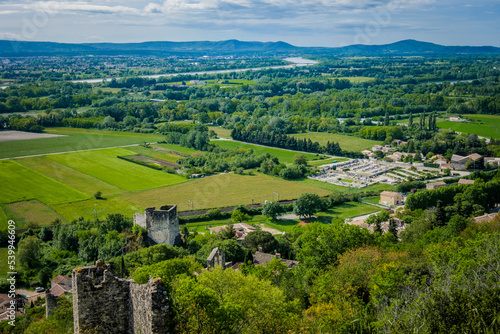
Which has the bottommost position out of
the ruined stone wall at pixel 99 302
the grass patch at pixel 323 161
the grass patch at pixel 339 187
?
the grass patch at pixel 339 187

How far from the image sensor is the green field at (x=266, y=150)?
241 feet

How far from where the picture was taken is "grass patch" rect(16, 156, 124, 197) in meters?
51.0

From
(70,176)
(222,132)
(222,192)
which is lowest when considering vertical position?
(222,192)

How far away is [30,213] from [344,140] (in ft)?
196

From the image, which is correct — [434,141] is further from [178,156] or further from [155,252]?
[155,252]

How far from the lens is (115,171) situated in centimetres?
5903

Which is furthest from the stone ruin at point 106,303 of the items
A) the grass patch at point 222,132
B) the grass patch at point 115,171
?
the grass patch at point 222,132

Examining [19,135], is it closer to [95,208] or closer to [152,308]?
[95,208]

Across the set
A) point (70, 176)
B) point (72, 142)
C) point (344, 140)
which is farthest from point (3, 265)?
point (344, 140)

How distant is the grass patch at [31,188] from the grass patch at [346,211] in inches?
1014

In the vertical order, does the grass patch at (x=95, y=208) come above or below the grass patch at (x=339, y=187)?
above

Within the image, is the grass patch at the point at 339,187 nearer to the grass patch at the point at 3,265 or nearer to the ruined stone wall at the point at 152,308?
the grass patch at the point at 3,265

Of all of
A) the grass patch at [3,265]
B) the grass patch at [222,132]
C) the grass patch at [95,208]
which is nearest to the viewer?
the grass patch at [3,265]

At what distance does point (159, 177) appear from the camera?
5750 centimetres
